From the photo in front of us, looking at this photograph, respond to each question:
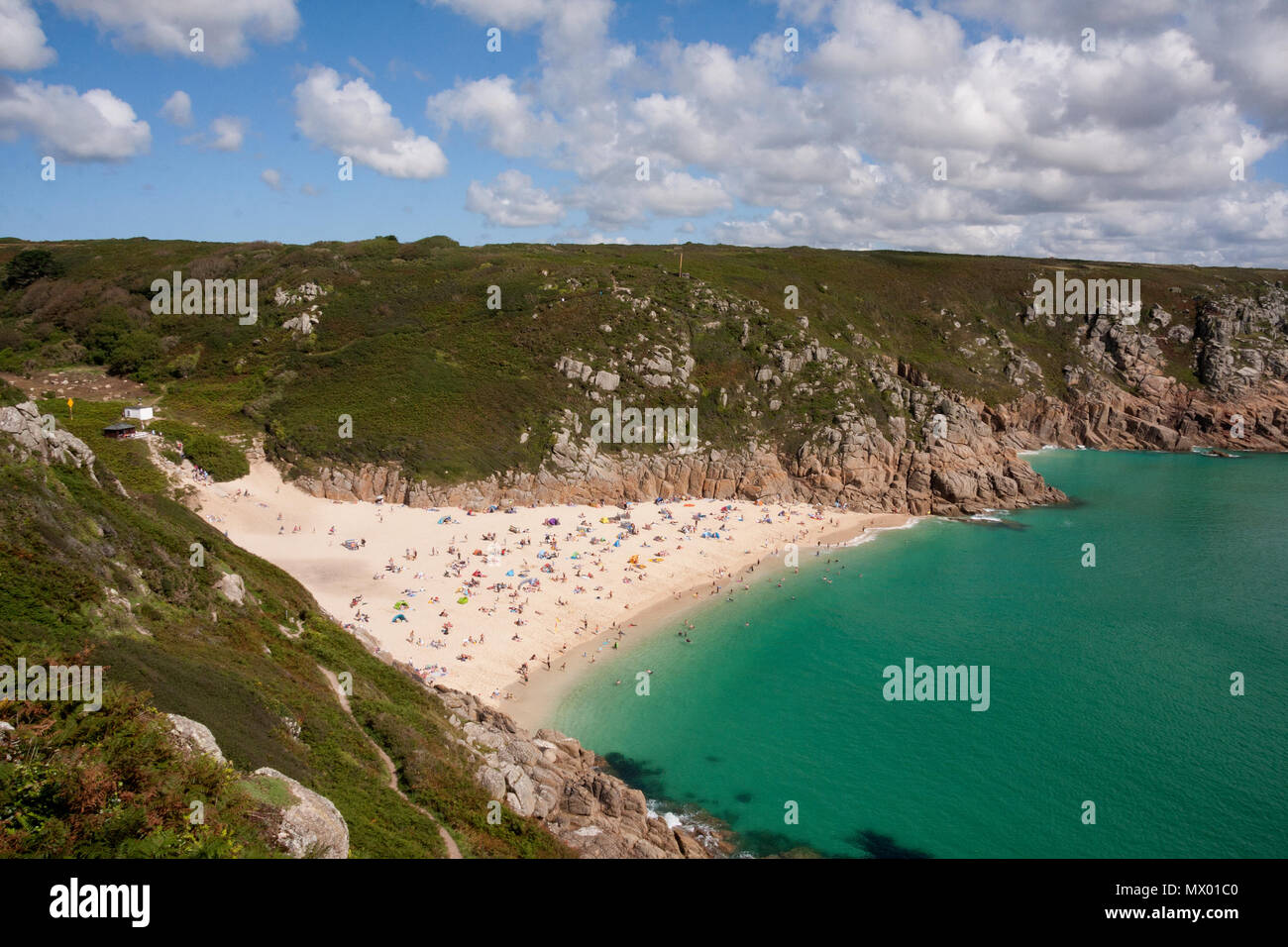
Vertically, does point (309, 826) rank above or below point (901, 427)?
below

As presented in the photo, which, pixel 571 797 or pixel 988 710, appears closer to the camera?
pixel 571 797

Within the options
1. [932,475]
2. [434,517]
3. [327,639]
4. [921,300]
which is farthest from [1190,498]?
[327,639]

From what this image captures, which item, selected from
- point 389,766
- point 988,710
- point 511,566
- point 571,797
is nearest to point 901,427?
point 988,710

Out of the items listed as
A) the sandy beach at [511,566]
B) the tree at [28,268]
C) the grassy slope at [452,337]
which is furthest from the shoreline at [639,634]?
the tree at [28,268]

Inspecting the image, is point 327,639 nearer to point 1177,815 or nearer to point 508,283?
point 1177,815

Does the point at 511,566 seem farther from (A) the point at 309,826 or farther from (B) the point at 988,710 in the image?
(A) the point at 309,826

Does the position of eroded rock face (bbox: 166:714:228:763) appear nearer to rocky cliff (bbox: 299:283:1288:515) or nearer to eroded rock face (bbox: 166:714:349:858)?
eroded rock face (bbox: 166:714:349:858)
